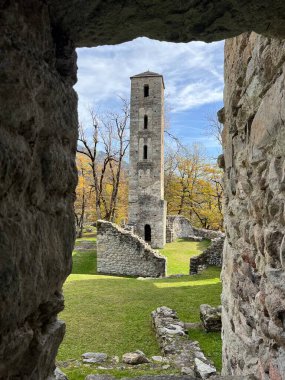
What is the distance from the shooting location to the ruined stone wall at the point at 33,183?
42.3 inches

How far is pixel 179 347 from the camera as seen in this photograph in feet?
19.1

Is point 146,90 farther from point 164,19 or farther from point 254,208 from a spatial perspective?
point 164,19

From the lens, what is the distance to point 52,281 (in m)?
1.42

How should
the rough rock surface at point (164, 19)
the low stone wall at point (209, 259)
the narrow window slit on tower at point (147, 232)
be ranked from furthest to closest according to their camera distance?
the narrow window slit on tower at point (147, 232)
the low stone wall at point (209, 259)
the rough rock surface at point (164, 19)

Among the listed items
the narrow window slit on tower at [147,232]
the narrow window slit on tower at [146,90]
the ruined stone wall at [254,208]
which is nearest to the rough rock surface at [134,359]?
the ruined stone wall at [254,208]

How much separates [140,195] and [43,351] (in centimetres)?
2352

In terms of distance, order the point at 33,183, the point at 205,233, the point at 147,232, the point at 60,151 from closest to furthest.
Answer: the point at 33,183, the point at 60,151, the point at 147,232, the point at 205,233

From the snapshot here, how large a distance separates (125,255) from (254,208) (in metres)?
15.1

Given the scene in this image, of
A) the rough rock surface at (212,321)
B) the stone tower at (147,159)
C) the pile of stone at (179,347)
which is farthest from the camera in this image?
the stone tower at (147,159)

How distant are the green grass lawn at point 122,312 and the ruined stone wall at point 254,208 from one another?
2.67 metres

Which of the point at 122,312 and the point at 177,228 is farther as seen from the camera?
the point at 177,228

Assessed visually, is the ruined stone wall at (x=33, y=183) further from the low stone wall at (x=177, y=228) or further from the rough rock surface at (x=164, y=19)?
the low stone wall at (x=177, y=228)

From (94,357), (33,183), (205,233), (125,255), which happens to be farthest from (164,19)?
(205,233)

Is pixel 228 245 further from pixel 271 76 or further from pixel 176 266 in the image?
pixel 176 266
